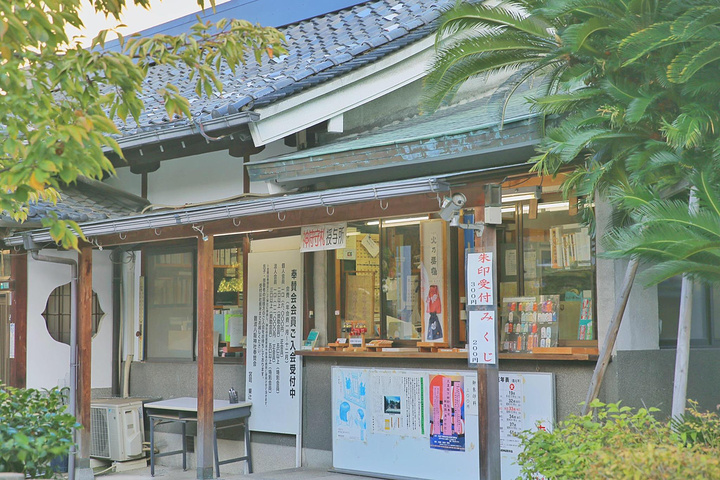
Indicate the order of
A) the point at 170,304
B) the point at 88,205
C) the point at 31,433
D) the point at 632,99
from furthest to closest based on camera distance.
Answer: the point at 170,304 → the point at 88,205 → the point at 31,433 → the point at 632,99

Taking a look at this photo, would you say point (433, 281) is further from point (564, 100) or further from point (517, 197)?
point (564, 100)

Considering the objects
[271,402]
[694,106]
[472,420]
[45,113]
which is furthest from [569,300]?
[45,113]

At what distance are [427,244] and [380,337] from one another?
1343 millimetres

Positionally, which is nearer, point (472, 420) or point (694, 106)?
point (694, 106)

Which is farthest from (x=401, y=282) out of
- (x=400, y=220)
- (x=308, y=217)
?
(x=308, y=217)

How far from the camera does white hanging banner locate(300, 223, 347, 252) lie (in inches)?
383

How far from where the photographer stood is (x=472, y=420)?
911cm

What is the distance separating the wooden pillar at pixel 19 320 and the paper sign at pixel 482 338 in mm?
7551

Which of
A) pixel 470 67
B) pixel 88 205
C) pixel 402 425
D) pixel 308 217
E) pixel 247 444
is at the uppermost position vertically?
pixel 470 67

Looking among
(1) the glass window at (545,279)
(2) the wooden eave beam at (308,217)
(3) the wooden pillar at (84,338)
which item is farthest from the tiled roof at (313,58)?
(1) the glass window at (545,279)

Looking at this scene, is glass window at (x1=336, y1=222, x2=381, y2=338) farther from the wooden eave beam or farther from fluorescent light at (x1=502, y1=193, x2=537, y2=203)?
fluorescent light at (x1=502, y1=193, x2=537, y2=203)

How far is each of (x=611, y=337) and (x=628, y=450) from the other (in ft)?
9.48

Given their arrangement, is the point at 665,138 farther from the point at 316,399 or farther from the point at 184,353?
the point at 184,353

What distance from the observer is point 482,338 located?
7559 millimetres
